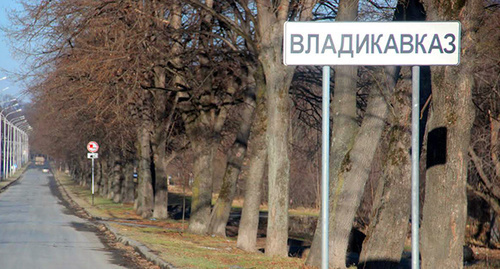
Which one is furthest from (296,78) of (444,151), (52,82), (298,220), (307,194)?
(307,194)

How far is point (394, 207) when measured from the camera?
1402 cm

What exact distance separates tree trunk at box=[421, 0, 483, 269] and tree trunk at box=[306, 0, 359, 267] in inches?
178

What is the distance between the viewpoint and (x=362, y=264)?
47.4ft

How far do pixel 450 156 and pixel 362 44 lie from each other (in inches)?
121

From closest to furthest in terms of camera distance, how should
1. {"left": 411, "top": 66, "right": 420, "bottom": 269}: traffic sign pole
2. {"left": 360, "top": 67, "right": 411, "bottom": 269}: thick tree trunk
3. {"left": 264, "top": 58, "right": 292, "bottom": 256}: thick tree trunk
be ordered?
1. {"left": 411, "top": 66, "right": 420, "bottom": 269}: traffic sign pole
2. {"left": 360, "top": 67, "right": 411, "bottom": 269}: thick tree trunk
3. {"left": 264, "top": 58, "right": 292, "bottom": 256}: thick tree trunk

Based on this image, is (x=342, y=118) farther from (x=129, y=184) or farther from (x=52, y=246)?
(x=129, y=184)

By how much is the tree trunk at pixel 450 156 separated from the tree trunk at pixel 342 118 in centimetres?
453

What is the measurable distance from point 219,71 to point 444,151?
565 inches

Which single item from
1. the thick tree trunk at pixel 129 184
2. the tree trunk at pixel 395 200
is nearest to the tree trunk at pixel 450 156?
the tree trunk at pixel 395 200

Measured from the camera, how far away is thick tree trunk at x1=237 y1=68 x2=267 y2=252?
17.9m

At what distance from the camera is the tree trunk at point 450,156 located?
29.4ft

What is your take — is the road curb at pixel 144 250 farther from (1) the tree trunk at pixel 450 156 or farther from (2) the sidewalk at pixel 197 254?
(1) the tree trunk at pixel 450 156

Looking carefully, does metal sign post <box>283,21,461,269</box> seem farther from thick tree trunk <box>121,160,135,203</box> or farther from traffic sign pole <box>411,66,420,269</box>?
thick tree trunk <box>121,160,135,203</box>

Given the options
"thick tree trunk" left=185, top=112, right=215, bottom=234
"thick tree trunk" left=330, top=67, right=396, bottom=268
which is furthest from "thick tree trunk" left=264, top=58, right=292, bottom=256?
"thick tree trunk" left=185, top=112, right=215, bottom=234
